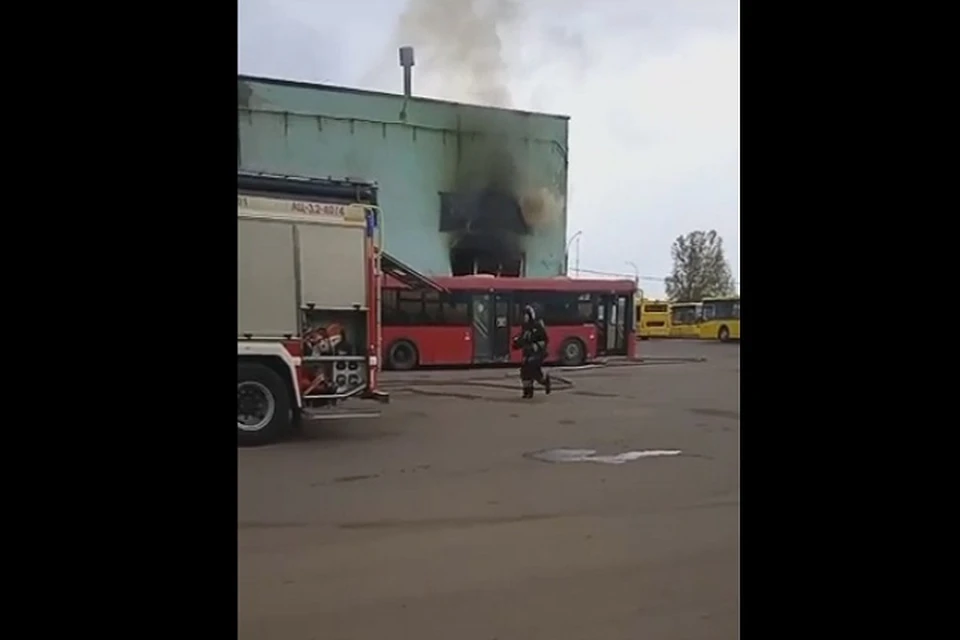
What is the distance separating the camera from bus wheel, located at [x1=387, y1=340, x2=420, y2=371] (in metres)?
1.96

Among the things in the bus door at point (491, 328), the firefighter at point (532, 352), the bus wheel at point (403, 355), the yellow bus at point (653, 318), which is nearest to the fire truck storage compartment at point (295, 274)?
the bus wheel at point (403, 355)

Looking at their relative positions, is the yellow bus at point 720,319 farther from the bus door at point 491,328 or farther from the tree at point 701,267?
the bus door at point 491,328

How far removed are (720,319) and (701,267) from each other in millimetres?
122

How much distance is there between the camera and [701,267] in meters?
1.76

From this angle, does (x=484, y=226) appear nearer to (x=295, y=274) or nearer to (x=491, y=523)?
(x=295, y=274)

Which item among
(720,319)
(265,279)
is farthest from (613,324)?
(265,279)

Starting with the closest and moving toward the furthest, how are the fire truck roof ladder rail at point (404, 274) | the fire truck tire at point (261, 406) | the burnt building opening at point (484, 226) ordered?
the fire truck tire at point (261, 406), the burnt building opening at point (484, 226), the fire truck roof ladder rail at point (404, 274)

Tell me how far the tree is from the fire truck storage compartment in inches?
23.9

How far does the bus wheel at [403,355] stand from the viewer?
1.96m

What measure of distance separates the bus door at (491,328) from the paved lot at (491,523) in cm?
5
